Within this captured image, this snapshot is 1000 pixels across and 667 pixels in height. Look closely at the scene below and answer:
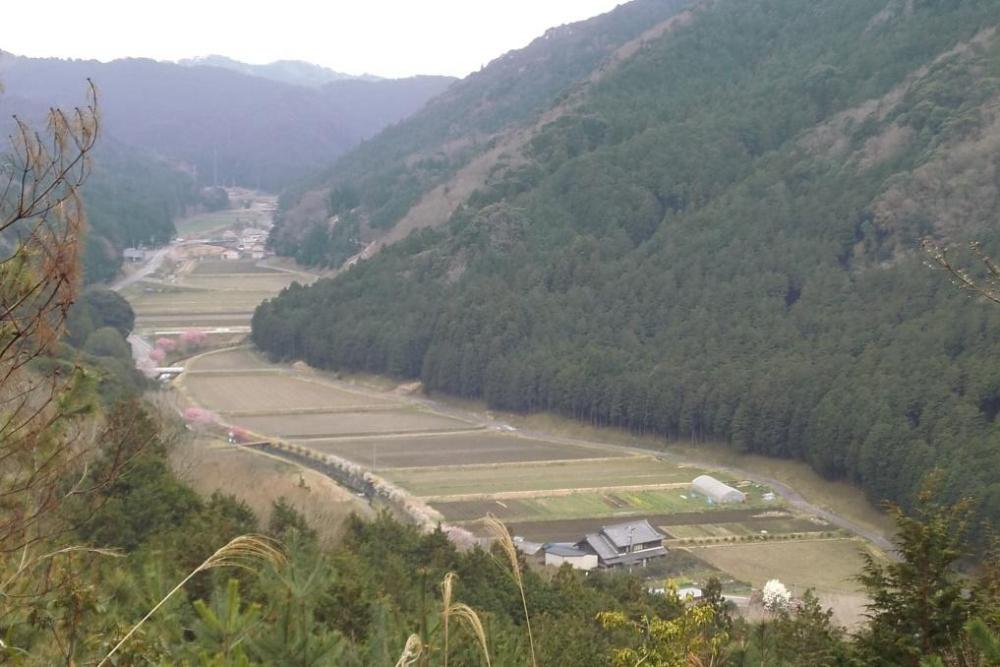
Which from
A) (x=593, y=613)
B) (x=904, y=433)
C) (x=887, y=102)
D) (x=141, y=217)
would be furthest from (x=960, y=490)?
(x=141, y=217)

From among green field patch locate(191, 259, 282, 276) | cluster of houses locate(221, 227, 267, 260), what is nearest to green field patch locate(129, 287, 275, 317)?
green field patch locate(191, 259, 282, 276)

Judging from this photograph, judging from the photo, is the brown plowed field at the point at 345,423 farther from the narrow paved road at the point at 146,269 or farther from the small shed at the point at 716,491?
the narrow paved road at the point at 146,269

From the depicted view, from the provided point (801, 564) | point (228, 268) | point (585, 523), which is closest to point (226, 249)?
point (228, 268)

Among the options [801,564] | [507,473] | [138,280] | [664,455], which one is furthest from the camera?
[138,280]

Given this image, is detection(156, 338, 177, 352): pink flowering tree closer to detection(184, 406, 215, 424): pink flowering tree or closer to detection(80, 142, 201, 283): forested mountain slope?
detection(80, 142, 201, 283): forested mountain slope

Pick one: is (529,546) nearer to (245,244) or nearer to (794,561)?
(794,561)

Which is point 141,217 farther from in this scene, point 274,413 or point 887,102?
point 887,102

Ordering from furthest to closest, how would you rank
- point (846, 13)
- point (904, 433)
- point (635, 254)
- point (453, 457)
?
point (846, 13)
point (635, 254)
point (453, 457)
point (904, 433)
